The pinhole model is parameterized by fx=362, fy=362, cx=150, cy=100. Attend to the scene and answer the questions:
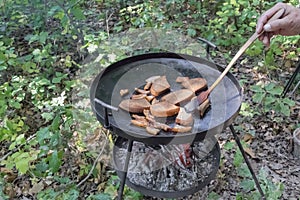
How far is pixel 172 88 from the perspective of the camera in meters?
1.90

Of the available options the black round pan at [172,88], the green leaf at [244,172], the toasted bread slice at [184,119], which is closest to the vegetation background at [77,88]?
the green leaf at [244,172]

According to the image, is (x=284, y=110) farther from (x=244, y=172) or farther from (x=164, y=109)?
(x=164, y=109)

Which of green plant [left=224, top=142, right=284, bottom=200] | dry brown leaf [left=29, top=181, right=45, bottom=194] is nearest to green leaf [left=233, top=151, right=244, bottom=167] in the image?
green plant [left=224, top=142, right=284, bottom=200]

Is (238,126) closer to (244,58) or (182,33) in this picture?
(244,58)

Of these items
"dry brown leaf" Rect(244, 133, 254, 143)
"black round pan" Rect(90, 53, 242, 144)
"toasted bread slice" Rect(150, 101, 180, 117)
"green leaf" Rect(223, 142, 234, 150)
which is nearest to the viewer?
"black round pan" Rect(90, 53, 242, 144)

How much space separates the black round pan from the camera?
4.94ft

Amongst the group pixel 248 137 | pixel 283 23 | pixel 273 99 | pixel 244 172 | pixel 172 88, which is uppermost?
pixel 283 23

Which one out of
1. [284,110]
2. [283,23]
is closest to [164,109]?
[283,23]

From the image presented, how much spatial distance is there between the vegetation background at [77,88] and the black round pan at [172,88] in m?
0.46

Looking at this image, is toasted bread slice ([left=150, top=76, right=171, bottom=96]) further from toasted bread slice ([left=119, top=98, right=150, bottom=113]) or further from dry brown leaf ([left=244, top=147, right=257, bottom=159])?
dry brown leaf ([left=244, top=147, right=257, bottom=159])

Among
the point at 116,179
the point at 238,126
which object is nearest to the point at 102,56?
the point at 116,179

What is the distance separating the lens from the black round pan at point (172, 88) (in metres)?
1.50

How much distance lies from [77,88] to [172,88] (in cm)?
108

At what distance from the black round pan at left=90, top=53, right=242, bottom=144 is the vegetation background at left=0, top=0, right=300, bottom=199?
459mm
